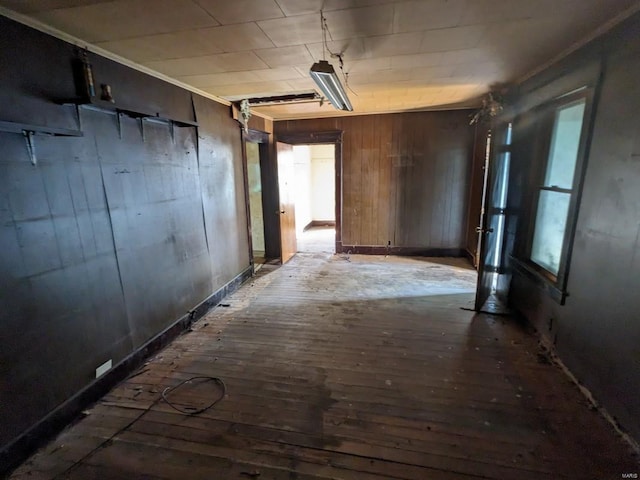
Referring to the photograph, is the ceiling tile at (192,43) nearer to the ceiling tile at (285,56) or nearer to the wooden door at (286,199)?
the ceiling tile at (285,56)

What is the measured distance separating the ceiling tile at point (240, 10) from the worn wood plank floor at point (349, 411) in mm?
2451

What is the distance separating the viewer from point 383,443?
1812 mm

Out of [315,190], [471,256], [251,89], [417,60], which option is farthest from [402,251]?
[315,190]

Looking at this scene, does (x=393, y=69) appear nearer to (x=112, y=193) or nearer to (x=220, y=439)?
(x=112, y=193)

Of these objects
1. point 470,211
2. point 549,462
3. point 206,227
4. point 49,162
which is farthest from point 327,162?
point 549,462

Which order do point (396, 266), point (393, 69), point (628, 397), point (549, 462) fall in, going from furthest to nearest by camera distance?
point (396, 266)
point (393, 69)
point (628, 397)
point (549, 462)

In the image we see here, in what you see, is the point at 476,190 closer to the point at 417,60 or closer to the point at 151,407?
the point at 417,60

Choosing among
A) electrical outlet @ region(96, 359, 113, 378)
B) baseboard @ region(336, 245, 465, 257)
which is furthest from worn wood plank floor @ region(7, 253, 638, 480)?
baseboard @ region(336, 245, 465, 257)

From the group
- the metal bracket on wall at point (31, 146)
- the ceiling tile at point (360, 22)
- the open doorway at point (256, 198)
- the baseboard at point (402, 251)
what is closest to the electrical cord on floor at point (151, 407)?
the metal bracket on wall at point (31, 146)

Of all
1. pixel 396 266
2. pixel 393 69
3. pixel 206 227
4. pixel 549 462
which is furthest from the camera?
pixel 396 266

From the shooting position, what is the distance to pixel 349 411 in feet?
6.76

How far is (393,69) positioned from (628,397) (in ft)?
9.47

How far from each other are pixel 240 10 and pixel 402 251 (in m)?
4.69

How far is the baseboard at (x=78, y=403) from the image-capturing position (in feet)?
5.61
